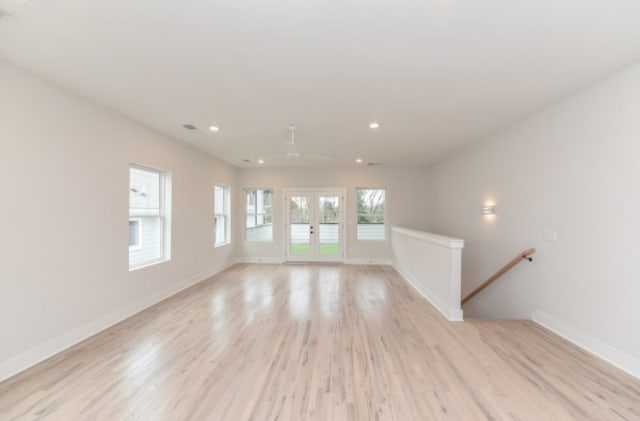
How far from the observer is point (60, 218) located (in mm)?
2896

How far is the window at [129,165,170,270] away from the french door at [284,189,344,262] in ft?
11.5

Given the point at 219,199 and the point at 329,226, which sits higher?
the point at 219,199

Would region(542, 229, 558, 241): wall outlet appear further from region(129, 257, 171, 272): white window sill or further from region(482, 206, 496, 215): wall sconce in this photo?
region(129, 257, 171, 272): white window sill

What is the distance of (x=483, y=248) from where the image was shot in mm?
4828

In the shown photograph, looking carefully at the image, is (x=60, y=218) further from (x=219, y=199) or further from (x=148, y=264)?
(x=219, y=199)

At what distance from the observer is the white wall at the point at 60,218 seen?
97.0 inches

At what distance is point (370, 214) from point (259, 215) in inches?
119

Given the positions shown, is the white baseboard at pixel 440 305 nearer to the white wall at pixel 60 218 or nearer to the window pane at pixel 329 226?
the window pane at pixel 329 226

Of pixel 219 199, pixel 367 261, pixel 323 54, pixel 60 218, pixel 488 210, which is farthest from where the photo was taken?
pixel 367 261

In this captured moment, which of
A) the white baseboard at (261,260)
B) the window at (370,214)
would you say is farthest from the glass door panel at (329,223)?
the white baseboard at (261,260)

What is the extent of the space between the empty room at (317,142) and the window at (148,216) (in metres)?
0.03

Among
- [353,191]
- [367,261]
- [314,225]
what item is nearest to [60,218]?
[314,225]

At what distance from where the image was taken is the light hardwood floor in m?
2.02

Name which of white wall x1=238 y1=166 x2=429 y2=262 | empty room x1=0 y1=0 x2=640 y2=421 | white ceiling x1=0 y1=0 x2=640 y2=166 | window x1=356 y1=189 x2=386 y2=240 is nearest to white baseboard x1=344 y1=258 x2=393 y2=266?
white wall x1=238 y1=166 x2=429 y2=262
